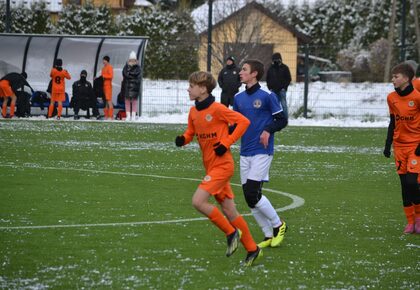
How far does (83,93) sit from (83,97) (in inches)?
11.8

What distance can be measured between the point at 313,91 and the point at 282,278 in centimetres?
2738

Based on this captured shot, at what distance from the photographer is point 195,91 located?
895 cm

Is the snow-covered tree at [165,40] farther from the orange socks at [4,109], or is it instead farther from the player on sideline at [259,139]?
the player on sideline at [259,139]

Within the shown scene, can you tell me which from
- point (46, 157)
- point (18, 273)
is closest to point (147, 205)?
point (18, 273)

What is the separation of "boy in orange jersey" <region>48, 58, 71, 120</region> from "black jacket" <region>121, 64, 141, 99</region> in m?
1.61

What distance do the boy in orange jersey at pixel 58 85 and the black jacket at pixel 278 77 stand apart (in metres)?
5.78

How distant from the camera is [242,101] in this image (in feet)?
32.8

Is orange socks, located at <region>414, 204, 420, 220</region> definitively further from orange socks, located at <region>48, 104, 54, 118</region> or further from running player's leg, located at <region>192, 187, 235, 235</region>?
orange socks, located at <region>48, 104, 54, 118</region>

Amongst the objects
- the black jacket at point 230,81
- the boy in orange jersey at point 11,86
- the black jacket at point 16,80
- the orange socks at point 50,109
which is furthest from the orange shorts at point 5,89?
the black jacket at point 230,81

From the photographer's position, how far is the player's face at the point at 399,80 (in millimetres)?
10875

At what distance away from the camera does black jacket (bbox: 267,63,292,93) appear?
2670 cm

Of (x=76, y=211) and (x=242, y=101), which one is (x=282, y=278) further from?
(x=76, y=211)

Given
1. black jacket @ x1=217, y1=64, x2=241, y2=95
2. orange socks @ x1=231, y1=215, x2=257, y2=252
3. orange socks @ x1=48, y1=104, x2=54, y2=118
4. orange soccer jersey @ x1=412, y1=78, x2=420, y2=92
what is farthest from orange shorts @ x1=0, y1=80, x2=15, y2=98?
orange socks @ x1=231, y1=215, x2=257, y2=252


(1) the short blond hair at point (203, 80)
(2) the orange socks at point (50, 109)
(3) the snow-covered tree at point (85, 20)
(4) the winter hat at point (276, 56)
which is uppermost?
(3) the snow-covered tree at point (85, 20)
